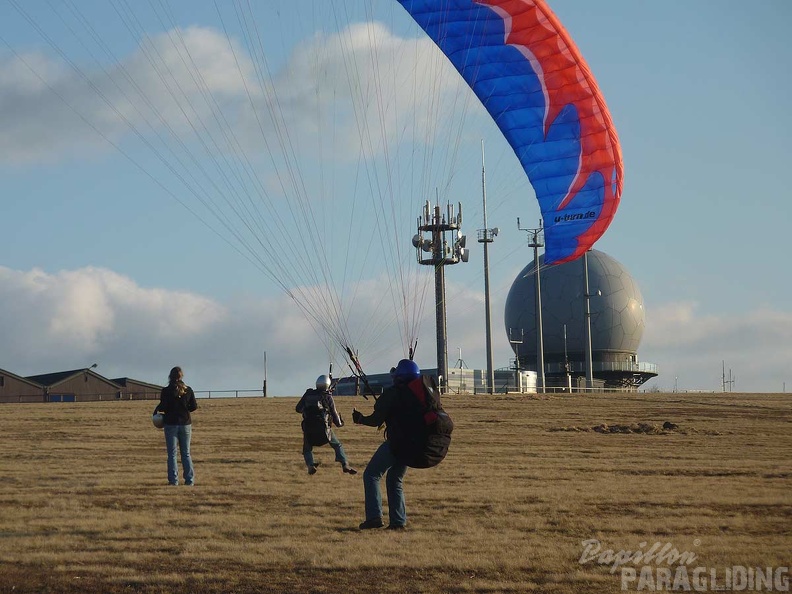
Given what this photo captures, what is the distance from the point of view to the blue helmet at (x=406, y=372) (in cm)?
1153

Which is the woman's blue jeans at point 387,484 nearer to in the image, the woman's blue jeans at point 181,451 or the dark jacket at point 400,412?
the dark jacket at point 400,412

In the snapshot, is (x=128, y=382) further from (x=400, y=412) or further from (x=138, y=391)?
(x=400, y=412)

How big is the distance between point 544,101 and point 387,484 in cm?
1171

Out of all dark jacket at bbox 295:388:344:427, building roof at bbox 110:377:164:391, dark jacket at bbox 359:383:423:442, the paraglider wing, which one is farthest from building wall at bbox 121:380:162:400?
dark jacket at bbox 359:383:423:442

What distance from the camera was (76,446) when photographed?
22516 mm

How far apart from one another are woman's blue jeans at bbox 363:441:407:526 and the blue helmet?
2.57ft

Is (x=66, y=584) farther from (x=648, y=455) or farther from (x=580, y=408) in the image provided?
(x=580, y=408)

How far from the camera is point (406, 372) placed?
11.6 meters

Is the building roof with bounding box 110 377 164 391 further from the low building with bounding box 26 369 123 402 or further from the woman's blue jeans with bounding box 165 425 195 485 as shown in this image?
the woman's blue jeans with bounding box 165 425 195 485

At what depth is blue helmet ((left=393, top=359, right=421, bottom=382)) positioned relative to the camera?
11.5 metres

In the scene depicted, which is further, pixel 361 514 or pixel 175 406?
pixel 175 406

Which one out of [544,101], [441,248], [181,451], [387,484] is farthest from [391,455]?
[441,248]

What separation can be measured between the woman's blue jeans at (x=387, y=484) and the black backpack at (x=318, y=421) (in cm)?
433

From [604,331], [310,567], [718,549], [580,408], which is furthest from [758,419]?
[604,331]
